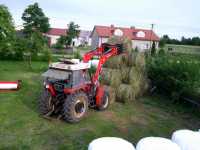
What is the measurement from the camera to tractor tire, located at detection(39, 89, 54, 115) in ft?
20.0

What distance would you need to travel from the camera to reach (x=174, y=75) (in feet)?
28.6

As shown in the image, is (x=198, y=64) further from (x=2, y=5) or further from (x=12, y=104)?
(x=2, y=5)

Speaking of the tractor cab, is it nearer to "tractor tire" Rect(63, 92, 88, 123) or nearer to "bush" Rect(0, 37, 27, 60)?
"tractor tire" Rect(63, 92, 88, 123)

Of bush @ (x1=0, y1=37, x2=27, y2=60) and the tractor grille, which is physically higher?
bush @ (x1=0, y1=37, x2=27, y2=60)

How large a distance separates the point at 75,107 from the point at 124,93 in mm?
2744

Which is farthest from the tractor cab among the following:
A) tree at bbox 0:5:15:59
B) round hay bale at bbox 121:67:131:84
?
tree at bbox 0:5:15:59

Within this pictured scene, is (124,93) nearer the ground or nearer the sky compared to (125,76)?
nearer the ground

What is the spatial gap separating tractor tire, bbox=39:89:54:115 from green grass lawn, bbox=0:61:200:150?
25 centimetres

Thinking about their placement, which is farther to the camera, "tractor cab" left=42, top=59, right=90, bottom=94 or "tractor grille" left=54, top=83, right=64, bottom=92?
"tractor grille" left=54, top=83, right=64, bottom=92

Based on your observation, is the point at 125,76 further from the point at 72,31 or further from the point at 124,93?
the point at 72,31

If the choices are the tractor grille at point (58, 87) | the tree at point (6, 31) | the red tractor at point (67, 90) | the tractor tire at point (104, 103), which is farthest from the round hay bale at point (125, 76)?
the tree at point (6, 31)

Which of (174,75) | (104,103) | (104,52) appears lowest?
(104,103)

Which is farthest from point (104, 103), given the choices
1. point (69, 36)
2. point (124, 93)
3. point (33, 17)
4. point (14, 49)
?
point (69, 36)

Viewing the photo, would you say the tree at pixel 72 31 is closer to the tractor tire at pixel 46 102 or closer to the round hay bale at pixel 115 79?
the round hay bale at pixel 115 79
